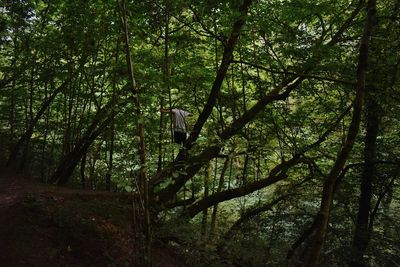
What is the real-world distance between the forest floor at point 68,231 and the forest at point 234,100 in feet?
0.97

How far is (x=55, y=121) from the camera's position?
8945 millimetres

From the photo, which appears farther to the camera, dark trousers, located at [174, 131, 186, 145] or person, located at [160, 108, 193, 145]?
dark trousers, located at [174, 131, 186, 145]

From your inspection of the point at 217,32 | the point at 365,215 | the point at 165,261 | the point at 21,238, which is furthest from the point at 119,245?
the point at 365,215

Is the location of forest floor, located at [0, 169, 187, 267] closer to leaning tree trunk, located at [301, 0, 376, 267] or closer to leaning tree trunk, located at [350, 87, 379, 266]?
leaning tree trunk, located at [301, 0, 376, 267]

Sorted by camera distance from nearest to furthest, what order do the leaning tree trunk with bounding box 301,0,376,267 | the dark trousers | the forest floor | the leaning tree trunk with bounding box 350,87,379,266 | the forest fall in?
the leaning tree trunk with bounding box 301,0,376,267
the forest floor
the forest
the leaning tree trunk with bounding box 350,87,379,266
the dark trousers

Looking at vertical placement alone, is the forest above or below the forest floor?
above

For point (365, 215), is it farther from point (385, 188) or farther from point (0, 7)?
point (0, 7)

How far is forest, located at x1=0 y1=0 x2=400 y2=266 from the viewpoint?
221 inches

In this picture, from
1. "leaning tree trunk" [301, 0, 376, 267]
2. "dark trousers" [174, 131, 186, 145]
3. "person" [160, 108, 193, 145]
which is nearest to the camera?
"leaning tree trunk" [301, 0, 376, 267]

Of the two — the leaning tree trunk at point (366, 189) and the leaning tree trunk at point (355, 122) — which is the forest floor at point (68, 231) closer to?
the leaning tree trunk at point (355, 122)

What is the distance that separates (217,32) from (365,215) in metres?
4.33

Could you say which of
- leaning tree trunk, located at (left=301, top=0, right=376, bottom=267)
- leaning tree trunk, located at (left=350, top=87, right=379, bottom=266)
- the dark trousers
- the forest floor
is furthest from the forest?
leaning tree trunk, located at (left=301, top=0, right=376, bottom=267)

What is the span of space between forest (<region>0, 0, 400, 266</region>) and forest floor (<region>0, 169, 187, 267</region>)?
0.97 feet

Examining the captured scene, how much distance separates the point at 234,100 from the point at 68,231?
3.81 metres
